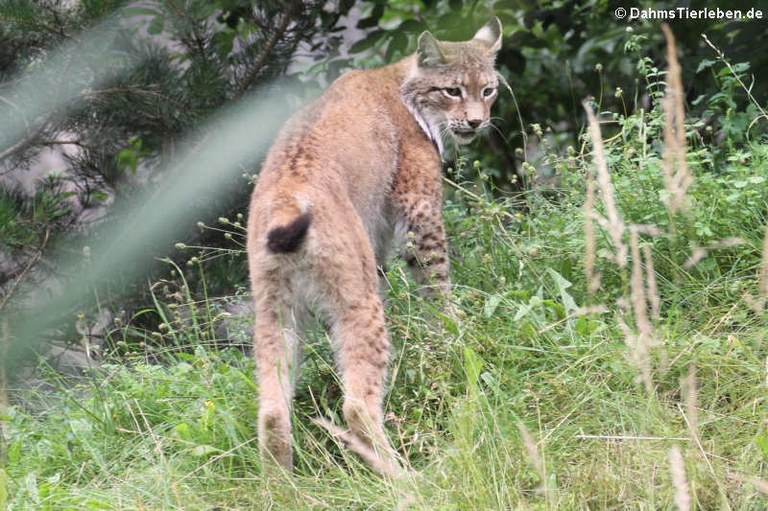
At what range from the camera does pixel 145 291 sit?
5.89 metres

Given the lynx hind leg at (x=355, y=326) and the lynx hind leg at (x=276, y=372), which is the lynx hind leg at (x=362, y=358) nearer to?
the lynx hind leg at (x=355, y=326)

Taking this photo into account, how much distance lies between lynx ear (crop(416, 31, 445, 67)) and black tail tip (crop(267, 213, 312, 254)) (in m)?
2.07

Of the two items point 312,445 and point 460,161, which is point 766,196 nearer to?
point 460,161

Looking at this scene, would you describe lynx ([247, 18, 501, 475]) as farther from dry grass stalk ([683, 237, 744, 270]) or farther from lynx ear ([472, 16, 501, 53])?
dry grass stalk ([683, 237, 744, 270])

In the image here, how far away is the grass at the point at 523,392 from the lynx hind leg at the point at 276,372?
135 mm

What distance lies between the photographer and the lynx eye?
19.2 feet

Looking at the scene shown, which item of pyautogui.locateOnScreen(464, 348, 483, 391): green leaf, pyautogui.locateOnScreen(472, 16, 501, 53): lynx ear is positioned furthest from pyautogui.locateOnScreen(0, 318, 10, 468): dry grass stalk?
pyautogui.locateOnScreen(472, 16, 501, 53): lynx ear

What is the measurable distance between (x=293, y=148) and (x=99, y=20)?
127 cm

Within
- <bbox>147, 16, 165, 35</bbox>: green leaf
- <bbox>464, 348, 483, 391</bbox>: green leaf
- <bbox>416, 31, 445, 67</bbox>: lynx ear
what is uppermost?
<bbox>147, 16, 165, 35</bbox>: green leaf

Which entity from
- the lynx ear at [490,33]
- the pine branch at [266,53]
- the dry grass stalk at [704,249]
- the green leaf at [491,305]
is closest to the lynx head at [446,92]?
the lynx ear at [490,33]

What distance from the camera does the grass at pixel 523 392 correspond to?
3.46 m

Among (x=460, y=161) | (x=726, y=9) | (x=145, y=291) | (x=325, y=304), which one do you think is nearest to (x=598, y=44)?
(x=726, y=9)

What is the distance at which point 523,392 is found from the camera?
4.13 metres

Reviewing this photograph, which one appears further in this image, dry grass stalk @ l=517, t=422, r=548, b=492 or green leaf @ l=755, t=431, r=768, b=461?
Answer: green leaf @ l=755, t=431, r=768, b=461
